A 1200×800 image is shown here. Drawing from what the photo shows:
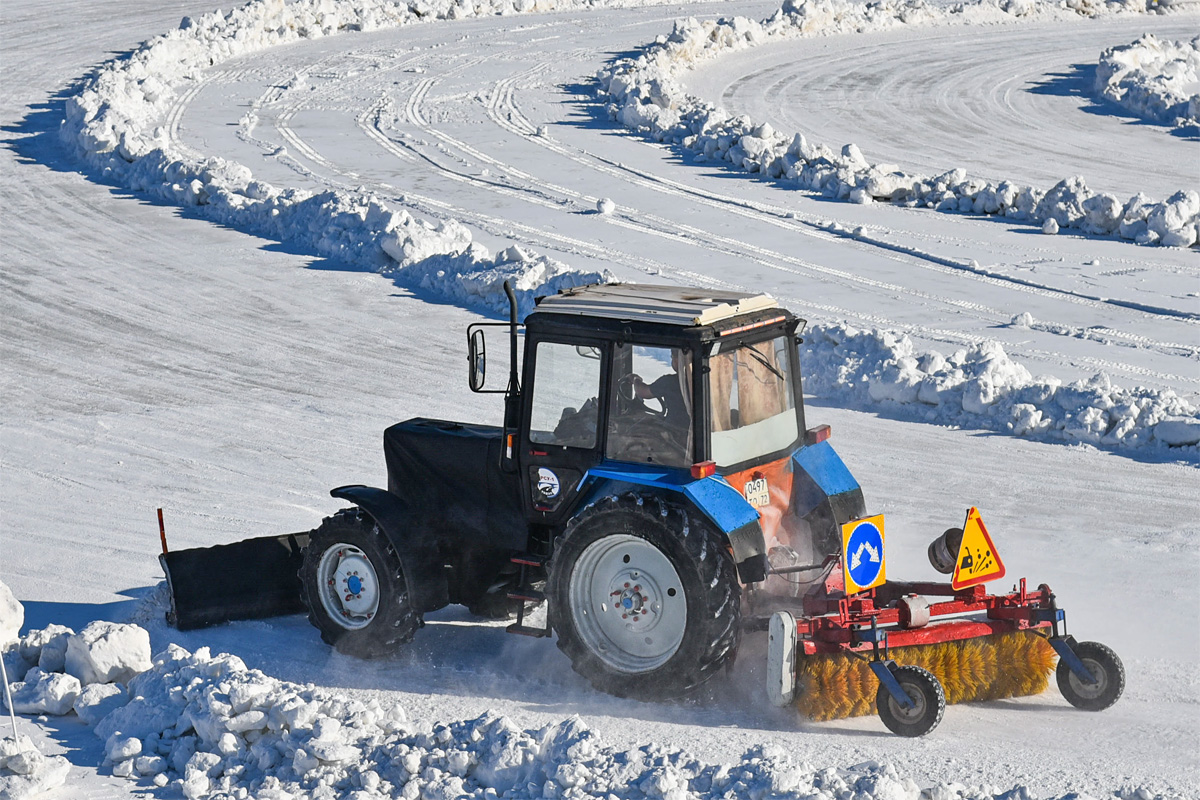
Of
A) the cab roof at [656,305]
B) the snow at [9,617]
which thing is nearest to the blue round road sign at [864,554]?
the cab roof at [656,305]

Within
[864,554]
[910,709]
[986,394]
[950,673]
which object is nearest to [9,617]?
[864,554]

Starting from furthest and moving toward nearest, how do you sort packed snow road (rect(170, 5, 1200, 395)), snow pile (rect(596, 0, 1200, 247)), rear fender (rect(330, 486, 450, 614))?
snow pile (rect(596, 0, 1200, 247))
packed snow road (rect(170, 5, 1200, 395))
rear fender (rect(330, 486, 450, 614))

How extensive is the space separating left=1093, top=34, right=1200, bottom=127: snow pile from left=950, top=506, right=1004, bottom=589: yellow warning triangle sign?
2162 cm

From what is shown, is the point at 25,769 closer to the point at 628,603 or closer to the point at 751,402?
the point at 628,603

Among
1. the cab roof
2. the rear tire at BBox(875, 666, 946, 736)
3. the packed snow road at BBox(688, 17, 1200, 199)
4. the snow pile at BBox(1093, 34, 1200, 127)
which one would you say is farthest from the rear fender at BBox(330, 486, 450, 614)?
the snow pile at BBox(1093, 34, 1200, 127)

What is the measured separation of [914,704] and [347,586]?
3346 millimetres

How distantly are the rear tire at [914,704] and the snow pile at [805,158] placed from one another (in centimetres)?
1350

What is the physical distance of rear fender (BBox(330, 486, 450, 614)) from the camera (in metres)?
8.76

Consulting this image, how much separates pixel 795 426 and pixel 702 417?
97cm

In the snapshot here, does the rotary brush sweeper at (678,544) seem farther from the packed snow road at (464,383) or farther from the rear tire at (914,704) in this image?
the packed snow road at (464,383)

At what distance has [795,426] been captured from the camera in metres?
8.73

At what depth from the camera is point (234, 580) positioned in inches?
376

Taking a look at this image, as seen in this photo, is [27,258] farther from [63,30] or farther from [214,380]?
[63,30]

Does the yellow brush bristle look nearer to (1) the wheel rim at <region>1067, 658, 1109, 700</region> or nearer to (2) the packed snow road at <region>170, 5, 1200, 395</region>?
(1) the wheel rim at <region>1067, 658, 1109, 700</region>
